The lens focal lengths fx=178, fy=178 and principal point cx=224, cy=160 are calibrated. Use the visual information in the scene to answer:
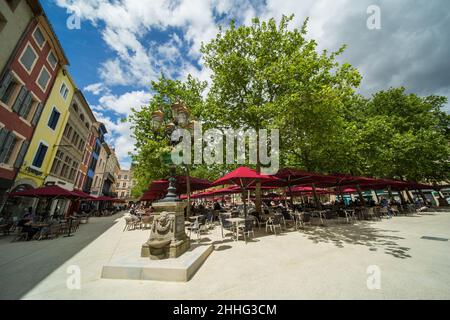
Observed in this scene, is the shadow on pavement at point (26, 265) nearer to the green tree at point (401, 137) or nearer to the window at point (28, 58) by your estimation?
the window at point (28, 58)

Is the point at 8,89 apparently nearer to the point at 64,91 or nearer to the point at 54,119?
the point at 54,119

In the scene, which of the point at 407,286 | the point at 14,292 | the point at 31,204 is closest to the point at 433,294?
the point at 407,286

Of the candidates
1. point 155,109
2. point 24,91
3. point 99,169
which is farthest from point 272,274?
point 99,169

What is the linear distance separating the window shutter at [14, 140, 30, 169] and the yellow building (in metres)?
0.41

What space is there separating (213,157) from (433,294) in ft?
42.2

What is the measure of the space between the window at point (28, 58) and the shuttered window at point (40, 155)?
5826mm

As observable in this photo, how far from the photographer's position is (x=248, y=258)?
4953 millimetres

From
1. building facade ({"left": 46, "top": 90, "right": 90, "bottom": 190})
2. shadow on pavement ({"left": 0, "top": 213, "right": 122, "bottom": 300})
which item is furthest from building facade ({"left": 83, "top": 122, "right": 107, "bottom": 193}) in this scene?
shadow on pavement ({"left": 0, "top": 213, "right": 122, "bottom": 300})

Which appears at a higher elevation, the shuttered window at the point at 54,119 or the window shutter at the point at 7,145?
the shuttered window at the point at 54,119

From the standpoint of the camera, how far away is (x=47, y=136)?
15375mm

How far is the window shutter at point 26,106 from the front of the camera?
1224 centimetres

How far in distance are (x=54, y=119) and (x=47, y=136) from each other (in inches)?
72.9

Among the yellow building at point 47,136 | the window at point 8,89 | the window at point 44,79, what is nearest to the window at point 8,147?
the yellow building at point 47,136

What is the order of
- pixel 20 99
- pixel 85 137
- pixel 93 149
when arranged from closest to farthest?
pixel 20 99 < pixel 85 137 < pixel 93 149
